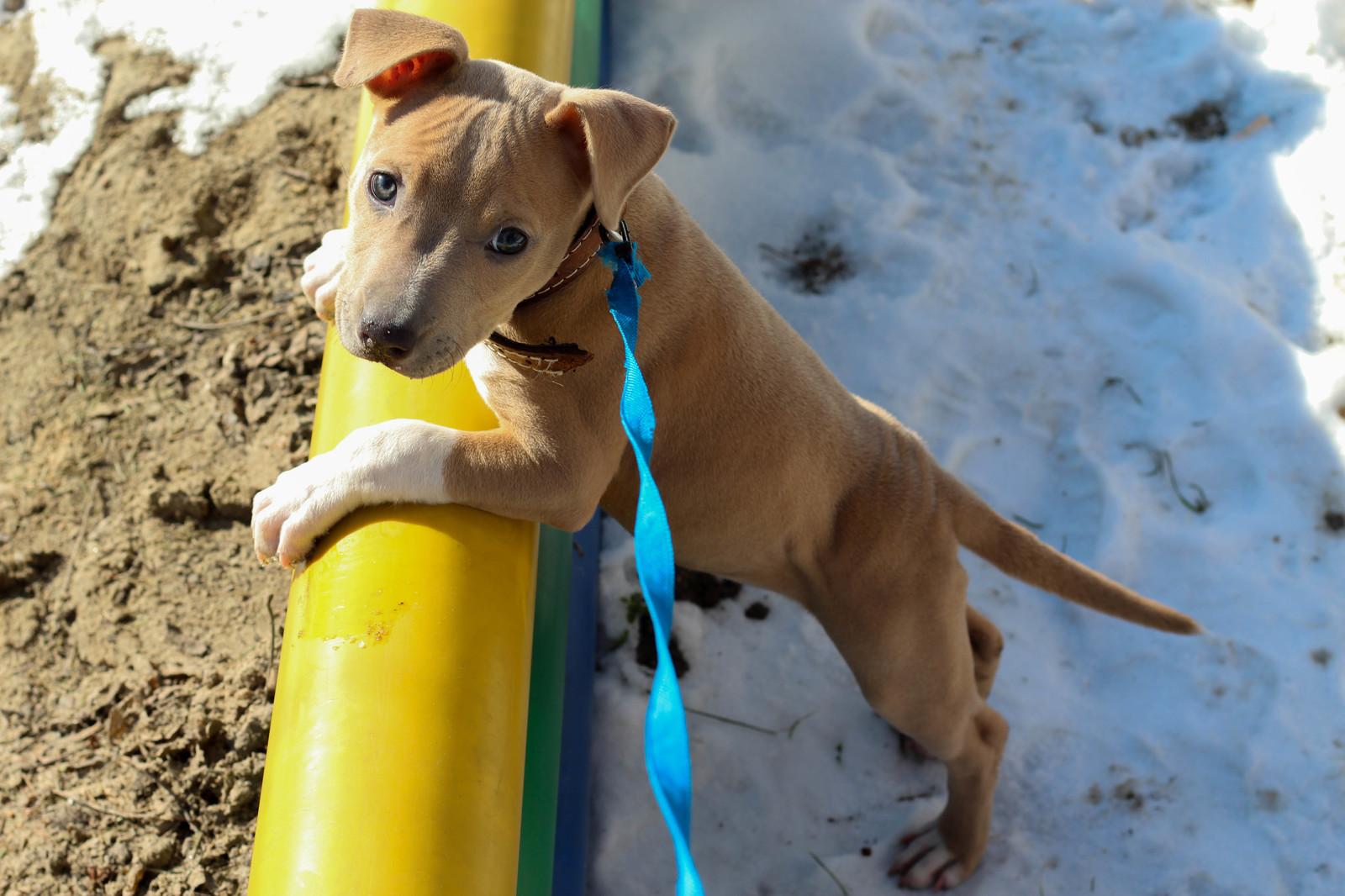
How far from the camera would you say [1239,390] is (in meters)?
4.04

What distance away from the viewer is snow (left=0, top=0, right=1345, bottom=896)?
10.8ft

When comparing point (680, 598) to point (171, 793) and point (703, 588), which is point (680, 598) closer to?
point (703, 588)

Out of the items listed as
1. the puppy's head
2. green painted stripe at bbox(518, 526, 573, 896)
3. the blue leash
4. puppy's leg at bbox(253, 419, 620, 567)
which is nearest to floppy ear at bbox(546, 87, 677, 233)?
the puppy's head

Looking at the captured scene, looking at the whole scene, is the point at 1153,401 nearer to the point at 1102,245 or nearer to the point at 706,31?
the point at 1102,245

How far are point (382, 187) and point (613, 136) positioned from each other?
0.46 meters

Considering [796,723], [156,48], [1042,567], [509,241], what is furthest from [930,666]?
[156,48]

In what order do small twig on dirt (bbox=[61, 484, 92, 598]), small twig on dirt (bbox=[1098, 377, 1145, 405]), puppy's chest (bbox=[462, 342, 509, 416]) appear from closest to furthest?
puppy's chest (bbox=[462, 342, 509, 416]) < small twig on dirt (bbox=[61, 484, 92, 598]) < small twig on dirt (bbox=[1098, 377, 1145, 405])

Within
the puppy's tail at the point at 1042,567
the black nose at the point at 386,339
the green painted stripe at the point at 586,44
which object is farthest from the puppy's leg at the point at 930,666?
the green painted stripe at the point at 586,44

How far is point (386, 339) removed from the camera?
1837 millimetres

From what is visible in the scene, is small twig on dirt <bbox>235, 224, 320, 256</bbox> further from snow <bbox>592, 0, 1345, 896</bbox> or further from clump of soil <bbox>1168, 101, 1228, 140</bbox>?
clump of soil <bbox>1168, 101, 1228, 140</bbox>

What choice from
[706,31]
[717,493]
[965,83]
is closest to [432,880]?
[717,493]

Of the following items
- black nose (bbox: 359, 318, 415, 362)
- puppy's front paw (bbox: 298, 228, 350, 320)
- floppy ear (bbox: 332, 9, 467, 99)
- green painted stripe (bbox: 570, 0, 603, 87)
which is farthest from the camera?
green painted stripe (bbox: 570, 0, 603, 87)

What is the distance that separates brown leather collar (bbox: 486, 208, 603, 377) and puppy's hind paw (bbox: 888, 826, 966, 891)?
6.48 feet

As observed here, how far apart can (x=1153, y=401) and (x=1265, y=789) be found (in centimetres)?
150
